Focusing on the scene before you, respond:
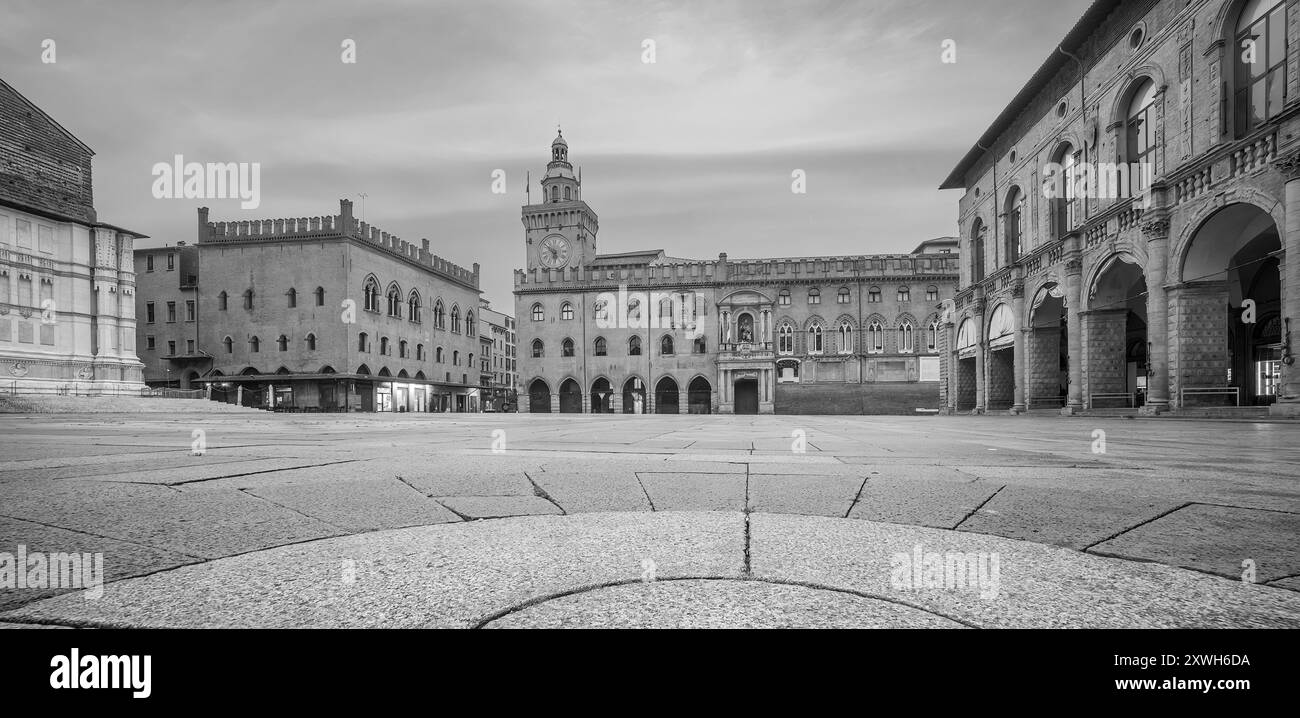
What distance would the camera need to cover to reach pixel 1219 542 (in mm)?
1601

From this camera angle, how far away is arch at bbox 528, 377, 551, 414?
50.2 metres

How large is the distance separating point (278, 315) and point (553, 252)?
2351 centimetres

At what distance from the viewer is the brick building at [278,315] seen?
40.8 metres

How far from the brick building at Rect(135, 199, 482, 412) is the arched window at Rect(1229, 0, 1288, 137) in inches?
1651

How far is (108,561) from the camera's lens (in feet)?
4.51

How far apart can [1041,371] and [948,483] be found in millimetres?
22813

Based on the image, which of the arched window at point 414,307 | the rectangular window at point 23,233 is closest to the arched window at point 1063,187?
the arched window at point 414,307

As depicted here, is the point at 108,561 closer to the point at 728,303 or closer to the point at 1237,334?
the point at 1237,334

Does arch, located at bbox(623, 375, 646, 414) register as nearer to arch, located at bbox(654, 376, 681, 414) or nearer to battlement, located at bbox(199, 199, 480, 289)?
arch, located at bbox(654, 376, 681, 414)

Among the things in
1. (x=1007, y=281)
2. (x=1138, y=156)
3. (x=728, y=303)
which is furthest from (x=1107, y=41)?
(x=728, y=303)

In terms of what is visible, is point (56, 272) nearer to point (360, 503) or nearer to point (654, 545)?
point (360, 503)

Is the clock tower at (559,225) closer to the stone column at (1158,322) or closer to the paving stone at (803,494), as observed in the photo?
the stone column at (1158,322)

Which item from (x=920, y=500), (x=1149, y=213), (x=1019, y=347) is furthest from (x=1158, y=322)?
(x=920, y=500)

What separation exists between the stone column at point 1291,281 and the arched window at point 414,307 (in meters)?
48.3
